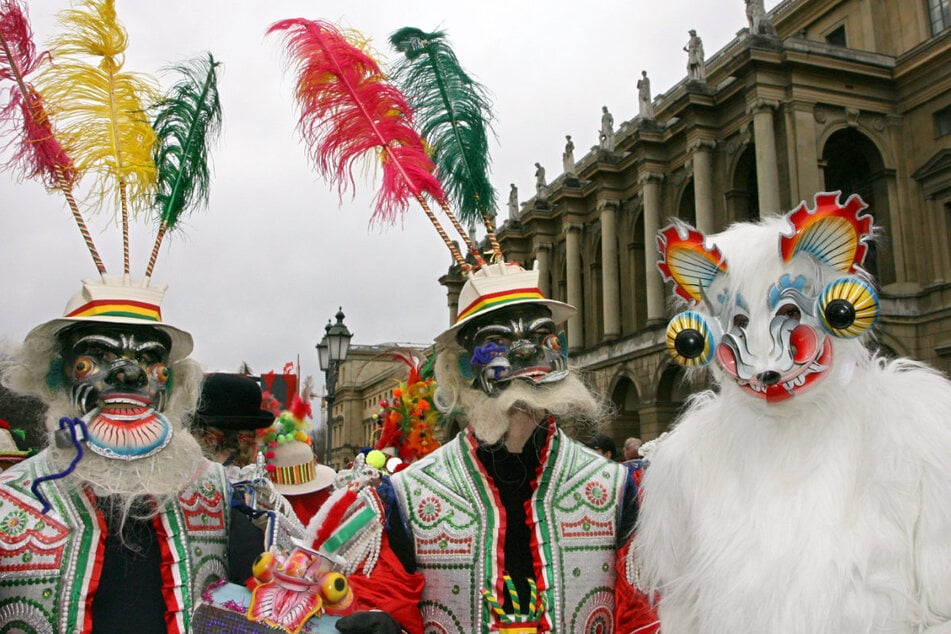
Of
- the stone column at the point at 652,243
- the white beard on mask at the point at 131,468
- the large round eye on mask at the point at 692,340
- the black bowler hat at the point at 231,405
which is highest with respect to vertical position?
the stone column at the point at 652,243

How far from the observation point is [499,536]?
3.11 meters

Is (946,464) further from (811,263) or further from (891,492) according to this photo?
(811,263)

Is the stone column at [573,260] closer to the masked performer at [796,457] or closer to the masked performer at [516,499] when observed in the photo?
the masked performer at [516,499]

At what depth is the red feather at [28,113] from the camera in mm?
3244

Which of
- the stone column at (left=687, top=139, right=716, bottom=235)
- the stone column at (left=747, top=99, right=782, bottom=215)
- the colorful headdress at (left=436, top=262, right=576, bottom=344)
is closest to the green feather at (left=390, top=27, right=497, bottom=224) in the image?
the colorful headdress at (left=436, top=262, right=576, bottom=344)

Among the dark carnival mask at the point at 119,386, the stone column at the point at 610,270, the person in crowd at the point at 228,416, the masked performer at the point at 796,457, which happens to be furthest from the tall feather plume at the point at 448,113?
the stone column at the point at 610,270

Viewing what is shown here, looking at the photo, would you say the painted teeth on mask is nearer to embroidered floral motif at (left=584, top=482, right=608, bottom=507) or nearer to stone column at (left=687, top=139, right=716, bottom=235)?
embroidered floral motif at (left=584, top=482, right=608, bottom=507)

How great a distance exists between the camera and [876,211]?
25.4 meters

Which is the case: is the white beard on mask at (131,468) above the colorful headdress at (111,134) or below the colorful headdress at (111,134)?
below

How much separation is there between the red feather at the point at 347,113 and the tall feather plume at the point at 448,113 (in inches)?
7.9

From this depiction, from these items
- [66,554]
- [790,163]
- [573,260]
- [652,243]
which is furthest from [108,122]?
[573,260]

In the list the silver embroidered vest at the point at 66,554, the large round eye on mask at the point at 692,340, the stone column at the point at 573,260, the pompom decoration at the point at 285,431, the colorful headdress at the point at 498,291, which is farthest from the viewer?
the stone column at the point at 573,260

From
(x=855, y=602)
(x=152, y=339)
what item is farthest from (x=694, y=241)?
(x=152, y=339)

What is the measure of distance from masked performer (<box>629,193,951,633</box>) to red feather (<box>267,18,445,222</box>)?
47.8 inches
